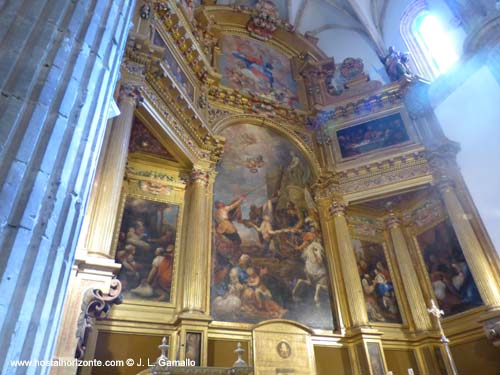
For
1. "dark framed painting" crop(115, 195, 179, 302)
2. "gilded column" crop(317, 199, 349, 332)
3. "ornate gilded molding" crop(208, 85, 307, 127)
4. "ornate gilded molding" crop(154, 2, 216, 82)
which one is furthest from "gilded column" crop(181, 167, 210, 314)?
"gilded column" crop(317, 199, 349, 332)

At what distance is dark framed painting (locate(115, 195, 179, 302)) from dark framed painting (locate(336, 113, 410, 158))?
242 inches

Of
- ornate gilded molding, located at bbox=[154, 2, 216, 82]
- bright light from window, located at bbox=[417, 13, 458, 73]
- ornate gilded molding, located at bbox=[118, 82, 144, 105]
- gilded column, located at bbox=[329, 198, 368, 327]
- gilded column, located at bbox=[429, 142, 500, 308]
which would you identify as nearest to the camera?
ornate gilded molding, located at bbox=[118, 82, 144, 105]

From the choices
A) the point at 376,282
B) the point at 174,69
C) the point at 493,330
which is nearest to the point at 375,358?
the point at 376,282

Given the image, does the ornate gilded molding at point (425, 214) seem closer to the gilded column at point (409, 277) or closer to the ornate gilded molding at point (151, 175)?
the gilded column at point (409, 277)

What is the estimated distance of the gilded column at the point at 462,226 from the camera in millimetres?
8727

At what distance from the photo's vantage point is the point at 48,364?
1.83 metres

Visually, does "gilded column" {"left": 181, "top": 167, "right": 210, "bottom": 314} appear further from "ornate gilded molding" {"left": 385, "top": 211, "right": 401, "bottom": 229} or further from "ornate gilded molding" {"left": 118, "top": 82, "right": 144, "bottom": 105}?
"ornate gilded molding" {"left": 385, "top": 211, "right": 401, "bottom": 229}

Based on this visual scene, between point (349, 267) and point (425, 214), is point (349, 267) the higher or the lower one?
the lower one

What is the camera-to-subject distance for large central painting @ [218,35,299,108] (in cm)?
1270

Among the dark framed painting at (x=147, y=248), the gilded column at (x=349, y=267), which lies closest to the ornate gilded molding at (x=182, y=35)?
the dark framed painting at (x=147, y=248)

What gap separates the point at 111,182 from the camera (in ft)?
21.4

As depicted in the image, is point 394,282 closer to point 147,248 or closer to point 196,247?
point 196,247

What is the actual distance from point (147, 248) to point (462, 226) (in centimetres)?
774

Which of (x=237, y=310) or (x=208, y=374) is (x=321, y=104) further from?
(x=208, y=374)
